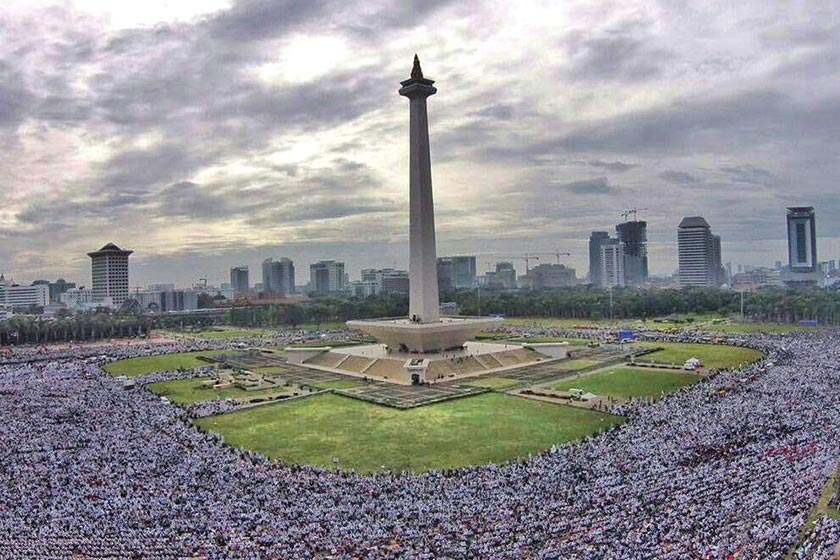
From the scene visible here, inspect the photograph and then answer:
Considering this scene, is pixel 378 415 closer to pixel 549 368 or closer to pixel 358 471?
pixel 358 471

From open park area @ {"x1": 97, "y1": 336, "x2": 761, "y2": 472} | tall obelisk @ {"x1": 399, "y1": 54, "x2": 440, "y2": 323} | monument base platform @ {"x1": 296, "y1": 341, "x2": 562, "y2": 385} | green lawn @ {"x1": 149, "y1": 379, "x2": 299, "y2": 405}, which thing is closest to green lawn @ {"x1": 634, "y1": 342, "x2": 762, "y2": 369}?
open park area @ {"x1": 97, "y1": 336, "x2": 761, "y2": 472}

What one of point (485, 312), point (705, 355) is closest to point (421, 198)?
point (705, 355)

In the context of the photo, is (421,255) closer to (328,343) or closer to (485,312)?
(328,343)

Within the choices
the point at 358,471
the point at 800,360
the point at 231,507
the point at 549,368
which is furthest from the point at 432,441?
the point at 800,360

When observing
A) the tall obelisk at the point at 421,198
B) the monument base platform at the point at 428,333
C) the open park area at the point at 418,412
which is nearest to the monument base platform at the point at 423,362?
the monument base platform at the point at 428,333

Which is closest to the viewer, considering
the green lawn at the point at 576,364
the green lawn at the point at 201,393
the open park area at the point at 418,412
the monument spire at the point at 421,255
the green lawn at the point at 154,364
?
the open park area at the point at 418,412

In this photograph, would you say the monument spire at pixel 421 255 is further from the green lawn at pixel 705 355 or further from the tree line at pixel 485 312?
the tree line at pixel 485 312
